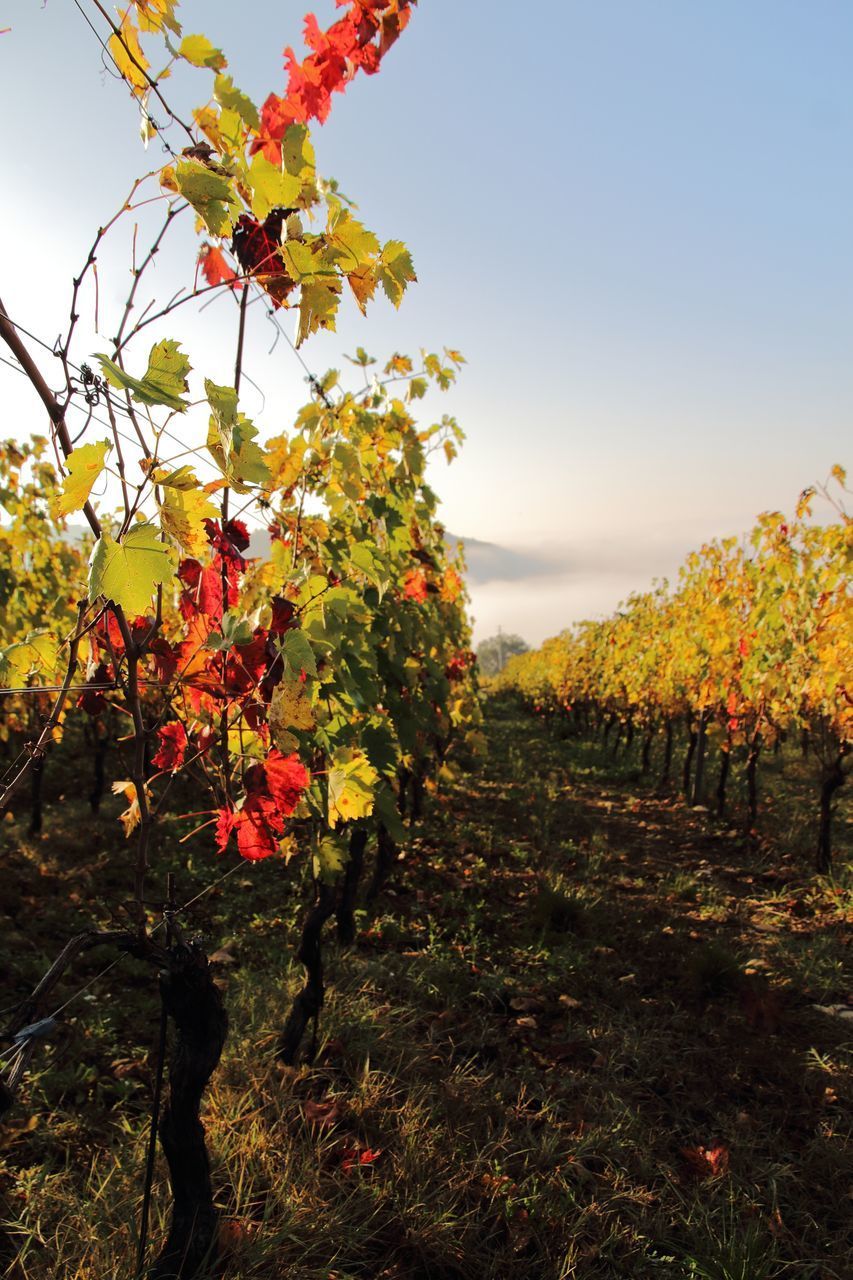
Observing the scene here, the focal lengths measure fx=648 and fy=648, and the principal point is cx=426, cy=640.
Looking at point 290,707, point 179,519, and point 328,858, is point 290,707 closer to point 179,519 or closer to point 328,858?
point 179,519

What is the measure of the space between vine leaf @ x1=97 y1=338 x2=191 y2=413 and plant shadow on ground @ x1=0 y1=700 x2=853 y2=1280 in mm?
2459

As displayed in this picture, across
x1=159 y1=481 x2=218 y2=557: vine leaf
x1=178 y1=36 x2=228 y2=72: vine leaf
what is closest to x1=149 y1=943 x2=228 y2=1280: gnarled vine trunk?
x1=159 y1=481 x2=218 y2=557: vine leaf

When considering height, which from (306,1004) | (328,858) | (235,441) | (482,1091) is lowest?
(482,1091)

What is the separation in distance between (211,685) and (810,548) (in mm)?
7243

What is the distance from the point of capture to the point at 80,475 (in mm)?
963

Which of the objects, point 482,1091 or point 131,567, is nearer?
point 131,567

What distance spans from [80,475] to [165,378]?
19 centimetres

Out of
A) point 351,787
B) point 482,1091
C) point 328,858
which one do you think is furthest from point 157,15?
point 482,1091

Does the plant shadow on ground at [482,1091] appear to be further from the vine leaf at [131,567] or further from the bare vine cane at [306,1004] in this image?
the vine leaf at [131,567]

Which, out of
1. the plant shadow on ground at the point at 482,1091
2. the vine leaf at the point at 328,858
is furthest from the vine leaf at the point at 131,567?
the plant shadow on ground at the point at 482,1091

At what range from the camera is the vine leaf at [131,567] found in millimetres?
958

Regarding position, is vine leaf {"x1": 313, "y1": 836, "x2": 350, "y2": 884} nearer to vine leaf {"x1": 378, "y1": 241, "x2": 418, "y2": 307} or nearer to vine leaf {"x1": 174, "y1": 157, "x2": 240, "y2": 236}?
vine leaf {"x1": 378, "y1": 241, "x2": 418, "y2": 307}

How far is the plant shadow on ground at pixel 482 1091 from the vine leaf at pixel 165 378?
246 cm

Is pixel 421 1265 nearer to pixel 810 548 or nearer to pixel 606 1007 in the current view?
pixel 606 1007
